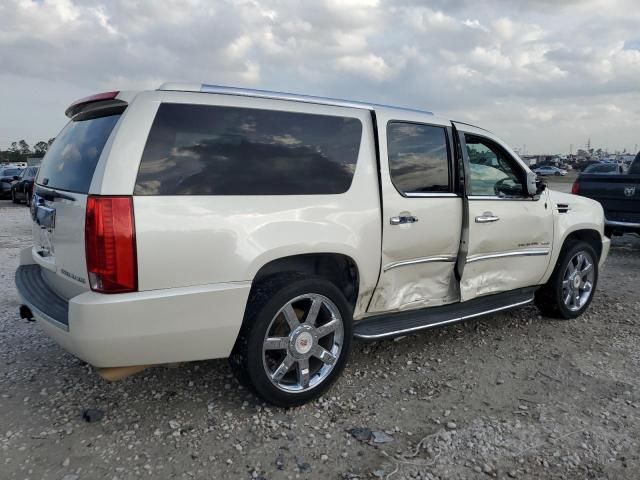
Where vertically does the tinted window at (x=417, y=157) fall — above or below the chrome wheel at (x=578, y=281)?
above

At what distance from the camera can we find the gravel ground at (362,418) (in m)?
2.72

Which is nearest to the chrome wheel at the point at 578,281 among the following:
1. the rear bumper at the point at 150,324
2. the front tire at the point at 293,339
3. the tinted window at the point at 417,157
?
the tinted window at the point at 417,157

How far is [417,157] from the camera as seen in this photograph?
389cm

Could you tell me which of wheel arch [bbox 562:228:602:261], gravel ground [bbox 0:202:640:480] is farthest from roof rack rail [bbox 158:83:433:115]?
wheel arch [bbox 562:228:602:261]

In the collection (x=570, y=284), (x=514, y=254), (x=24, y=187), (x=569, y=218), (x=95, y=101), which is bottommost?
(x=570, y=284)

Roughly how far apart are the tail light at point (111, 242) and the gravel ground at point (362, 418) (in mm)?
957

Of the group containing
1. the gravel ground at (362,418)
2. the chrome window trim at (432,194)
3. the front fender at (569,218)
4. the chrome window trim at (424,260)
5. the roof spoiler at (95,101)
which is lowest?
the gravel ground at (362,418)

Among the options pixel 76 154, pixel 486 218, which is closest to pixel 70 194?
pixel 76 154

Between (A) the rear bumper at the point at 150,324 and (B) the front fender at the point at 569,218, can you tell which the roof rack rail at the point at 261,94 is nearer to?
(A) the rear bumper at the point at 150,324

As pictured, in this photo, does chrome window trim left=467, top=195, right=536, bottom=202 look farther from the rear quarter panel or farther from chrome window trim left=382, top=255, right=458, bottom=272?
the rear quarter panel

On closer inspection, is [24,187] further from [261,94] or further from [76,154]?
[261,94]

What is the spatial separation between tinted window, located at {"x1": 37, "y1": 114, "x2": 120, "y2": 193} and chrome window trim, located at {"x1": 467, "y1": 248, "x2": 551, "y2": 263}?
2.77 m

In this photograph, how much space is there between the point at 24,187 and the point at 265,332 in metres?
20.4

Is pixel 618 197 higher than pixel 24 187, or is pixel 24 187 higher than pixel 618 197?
pixel 618 197
